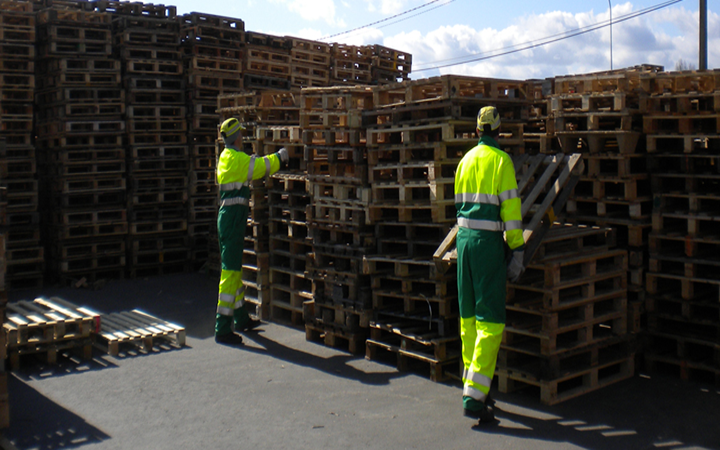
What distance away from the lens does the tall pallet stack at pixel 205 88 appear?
14516mm

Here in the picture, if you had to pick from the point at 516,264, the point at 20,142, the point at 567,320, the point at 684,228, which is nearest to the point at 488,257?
the point at 516,264

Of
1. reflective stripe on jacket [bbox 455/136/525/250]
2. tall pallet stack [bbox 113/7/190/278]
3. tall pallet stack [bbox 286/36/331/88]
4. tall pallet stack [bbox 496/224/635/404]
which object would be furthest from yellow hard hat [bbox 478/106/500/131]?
tall pallet stack [bbox 286/36/331/88]

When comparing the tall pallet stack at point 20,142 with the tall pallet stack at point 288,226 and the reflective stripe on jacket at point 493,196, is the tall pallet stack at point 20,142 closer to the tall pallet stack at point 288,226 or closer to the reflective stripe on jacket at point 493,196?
the tall pallet stack at point 288,226

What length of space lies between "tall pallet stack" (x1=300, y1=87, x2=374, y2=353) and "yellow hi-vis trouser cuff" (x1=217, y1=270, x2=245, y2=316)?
1047mm

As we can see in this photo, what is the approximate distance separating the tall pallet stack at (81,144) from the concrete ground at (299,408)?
219 inches

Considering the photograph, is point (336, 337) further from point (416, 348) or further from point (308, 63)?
point (308, 63)

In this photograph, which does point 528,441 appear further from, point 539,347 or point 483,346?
point 539,347

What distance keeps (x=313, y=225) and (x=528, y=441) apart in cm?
433

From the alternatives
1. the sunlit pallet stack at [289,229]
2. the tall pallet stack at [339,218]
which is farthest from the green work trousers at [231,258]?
the tall pallet stack at [339,218]

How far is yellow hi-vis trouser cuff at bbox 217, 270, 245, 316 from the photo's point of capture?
9305mm

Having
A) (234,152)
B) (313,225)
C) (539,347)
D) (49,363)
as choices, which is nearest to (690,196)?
(539,347)

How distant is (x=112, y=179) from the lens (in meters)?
14.0

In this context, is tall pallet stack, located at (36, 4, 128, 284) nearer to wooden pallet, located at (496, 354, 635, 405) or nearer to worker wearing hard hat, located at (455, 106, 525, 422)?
wooden pallet, located at (496, 354, 635, 405)

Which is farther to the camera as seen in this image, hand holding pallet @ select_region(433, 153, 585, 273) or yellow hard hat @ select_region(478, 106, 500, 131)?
hand holding pallet @ select_region(433, 153, 585, 273)
